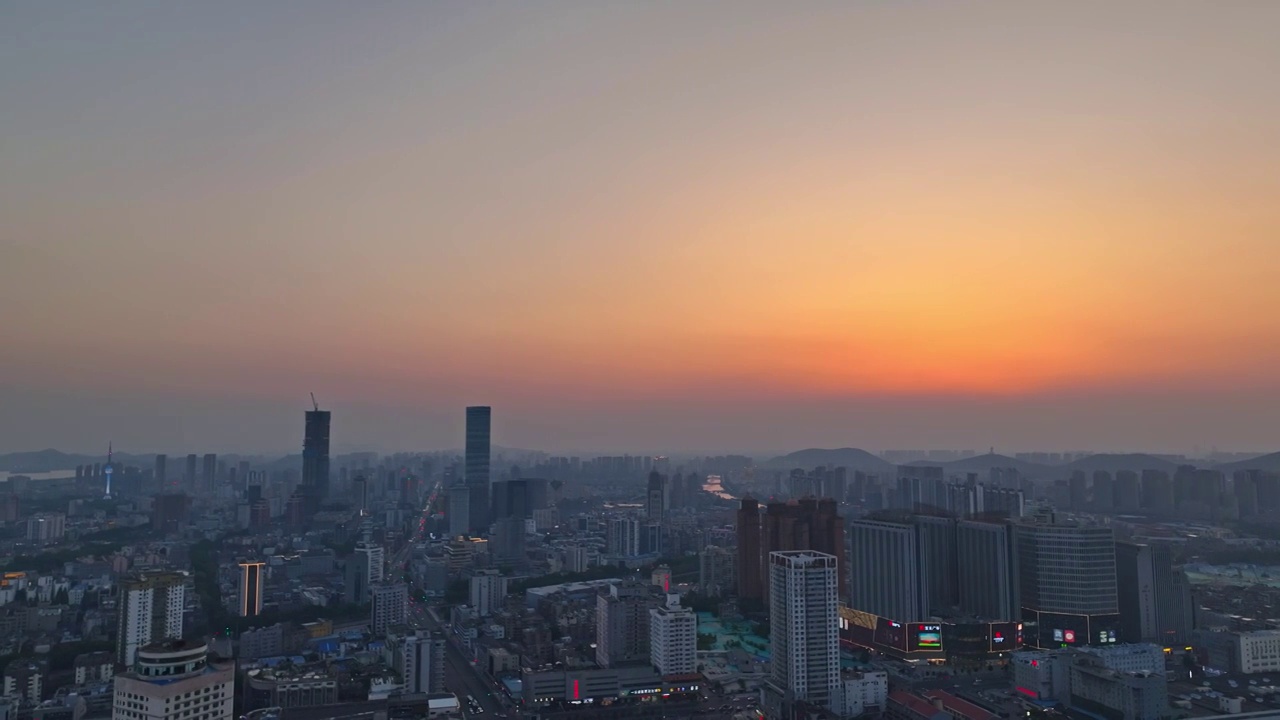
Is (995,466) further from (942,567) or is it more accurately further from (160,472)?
(160,472)

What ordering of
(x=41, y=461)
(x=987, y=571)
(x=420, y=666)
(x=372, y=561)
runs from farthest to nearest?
(x=41, y=461) < (x=372, y=561) < (x=987, y=571) < (x=420, y=666)

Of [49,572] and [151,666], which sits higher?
[151,666]

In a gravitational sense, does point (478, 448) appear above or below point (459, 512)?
above

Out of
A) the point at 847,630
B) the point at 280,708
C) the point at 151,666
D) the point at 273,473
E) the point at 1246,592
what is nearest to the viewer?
the point at 151,666

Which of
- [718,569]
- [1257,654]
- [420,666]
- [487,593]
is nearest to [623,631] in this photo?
[420,666]

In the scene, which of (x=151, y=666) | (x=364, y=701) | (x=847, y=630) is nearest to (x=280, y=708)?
(x=364, y=701)

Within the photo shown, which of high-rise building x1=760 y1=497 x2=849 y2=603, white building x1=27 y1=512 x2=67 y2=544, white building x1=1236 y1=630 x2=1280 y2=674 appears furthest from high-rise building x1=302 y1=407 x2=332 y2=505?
white building x1=1236 y1=630 x2=1280 y2=674

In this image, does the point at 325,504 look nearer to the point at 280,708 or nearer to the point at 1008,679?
the point at 280,708
